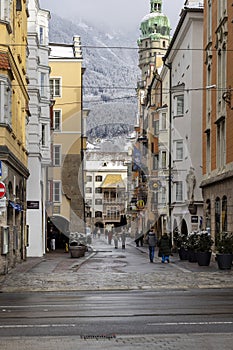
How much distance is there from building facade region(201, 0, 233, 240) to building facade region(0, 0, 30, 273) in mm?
9853

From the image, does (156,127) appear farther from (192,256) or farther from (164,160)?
(192,256)

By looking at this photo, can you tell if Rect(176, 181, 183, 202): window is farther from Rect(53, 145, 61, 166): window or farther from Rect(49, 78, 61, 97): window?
Rect(49, 78, 61, 97): window

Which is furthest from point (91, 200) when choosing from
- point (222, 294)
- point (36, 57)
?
point (222, 294)

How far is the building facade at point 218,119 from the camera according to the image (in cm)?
3706

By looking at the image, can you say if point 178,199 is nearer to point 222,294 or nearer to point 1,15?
point 1,15

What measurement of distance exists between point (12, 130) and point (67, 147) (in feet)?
119

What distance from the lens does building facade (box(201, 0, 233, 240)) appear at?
3706 centimetres

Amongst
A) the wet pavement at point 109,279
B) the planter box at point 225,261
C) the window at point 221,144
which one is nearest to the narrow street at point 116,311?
the wet pavement at point 109,279

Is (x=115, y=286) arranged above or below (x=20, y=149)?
below

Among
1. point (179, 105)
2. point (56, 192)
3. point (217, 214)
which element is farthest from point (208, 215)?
point (56, 192)

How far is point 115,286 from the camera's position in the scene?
2362 cm

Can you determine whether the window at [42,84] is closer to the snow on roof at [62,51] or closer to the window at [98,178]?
the snow on roof at [62,51]

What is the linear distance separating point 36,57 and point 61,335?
33.9 meters

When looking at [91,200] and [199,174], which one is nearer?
[199,174]
